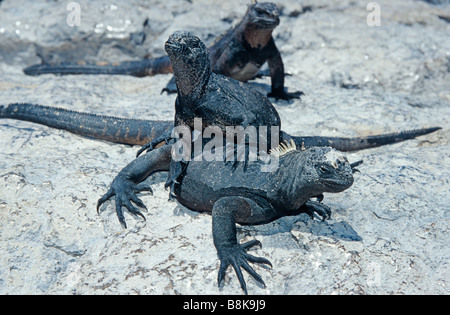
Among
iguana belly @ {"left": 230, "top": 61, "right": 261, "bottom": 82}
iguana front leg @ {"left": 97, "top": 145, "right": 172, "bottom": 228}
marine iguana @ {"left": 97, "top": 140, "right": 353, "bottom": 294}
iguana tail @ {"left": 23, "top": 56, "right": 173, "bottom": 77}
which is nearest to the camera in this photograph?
marine iguana @ {"left": 97, "top": 140, "right": 353, "bottom": 294}

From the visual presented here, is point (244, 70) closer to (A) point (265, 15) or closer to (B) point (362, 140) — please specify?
(A) point (265, 15)

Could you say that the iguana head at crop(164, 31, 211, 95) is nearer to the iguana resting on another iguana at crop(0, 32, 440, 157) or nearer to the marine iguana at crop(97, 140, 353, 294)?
the iguana resting on another iguana at crop(0, 32, 440, 157)


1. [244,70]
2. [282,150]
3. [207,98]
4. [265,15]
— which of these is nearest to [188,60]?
[207,98]

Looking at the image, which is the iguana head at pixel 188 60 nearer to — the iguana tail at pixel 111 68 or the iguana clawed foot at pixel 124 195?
the iguana clawed foot at pixel 124 195

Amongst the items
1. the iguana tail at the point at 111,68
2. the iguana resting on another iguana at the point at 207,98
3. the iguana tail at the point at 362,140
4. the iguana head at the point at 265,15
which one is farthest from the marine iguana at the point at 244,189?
the iguana tail at the point at 111,68

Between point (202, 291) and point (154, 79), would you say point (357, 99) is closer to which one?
point (154, 79)

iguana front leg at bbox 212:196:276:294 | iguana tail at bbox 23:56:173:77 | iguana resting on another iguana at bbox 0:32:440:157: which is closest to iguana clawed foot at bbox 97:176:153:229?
iguana resting on another iguana at bbox 0:32:440:157

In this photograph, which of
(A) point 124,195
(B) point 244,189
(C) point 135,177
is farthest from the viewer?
(C) point 135,177
